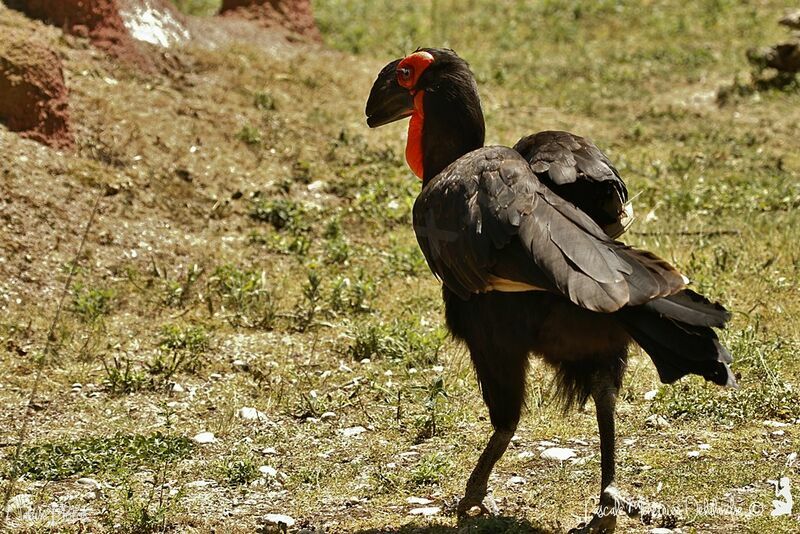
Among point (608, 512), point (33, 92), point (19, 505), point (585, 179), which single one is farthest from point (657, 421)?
point (33, 92)

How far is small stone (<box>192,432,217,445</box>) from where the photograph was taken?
539 cm

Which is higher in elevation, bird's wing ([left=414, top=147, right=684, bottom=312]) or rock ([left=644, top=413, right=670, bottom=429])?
bird's wing ([left=414, top=147, right=684, bottom=312])

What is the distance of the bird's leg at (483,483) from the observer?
457cm

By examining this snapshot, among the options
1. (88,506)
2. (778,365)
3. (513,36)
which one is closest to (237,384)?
(88,506)

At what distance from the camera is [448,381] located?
5.96 meters

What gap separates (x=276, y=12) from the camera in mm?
11516

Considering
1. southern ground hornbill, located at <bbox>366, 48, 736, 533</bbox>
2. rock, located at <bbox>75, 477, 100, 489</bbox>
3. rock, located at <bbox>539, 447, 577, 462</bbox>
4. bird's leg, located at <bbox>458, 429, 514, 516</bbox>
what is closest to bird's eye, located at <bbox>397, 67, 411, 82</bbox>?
southern ground hornbill, located at <bbox>366, 48, 736, 533</bbox>

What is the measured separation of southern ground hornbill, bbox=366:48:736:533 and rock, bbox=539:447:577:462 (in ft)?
1.73

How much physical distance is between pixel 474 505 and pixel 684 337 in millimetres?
1269

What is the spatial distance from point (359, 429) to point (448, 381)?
0.65 m

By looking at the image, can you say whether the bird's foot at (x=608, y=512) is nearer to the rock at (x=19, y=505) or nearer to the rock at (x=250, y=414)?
the rock at (x=250, y=414)

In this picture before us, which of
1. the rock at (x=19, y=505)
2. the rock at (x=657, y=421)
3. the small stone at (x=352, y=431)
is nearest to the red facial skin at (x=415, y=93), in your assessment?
the small stone at (x=352, y=431)

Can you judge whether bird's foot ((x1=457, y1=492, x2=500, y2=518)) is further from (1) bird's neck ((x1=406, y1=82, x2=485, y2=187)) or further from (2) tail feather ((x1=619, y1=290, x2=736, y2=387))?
(1) bird's neck ((x1=406, y1=82, x2=485, y2=187))

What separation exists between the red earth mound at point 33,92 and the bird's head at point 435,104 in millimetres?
3257
